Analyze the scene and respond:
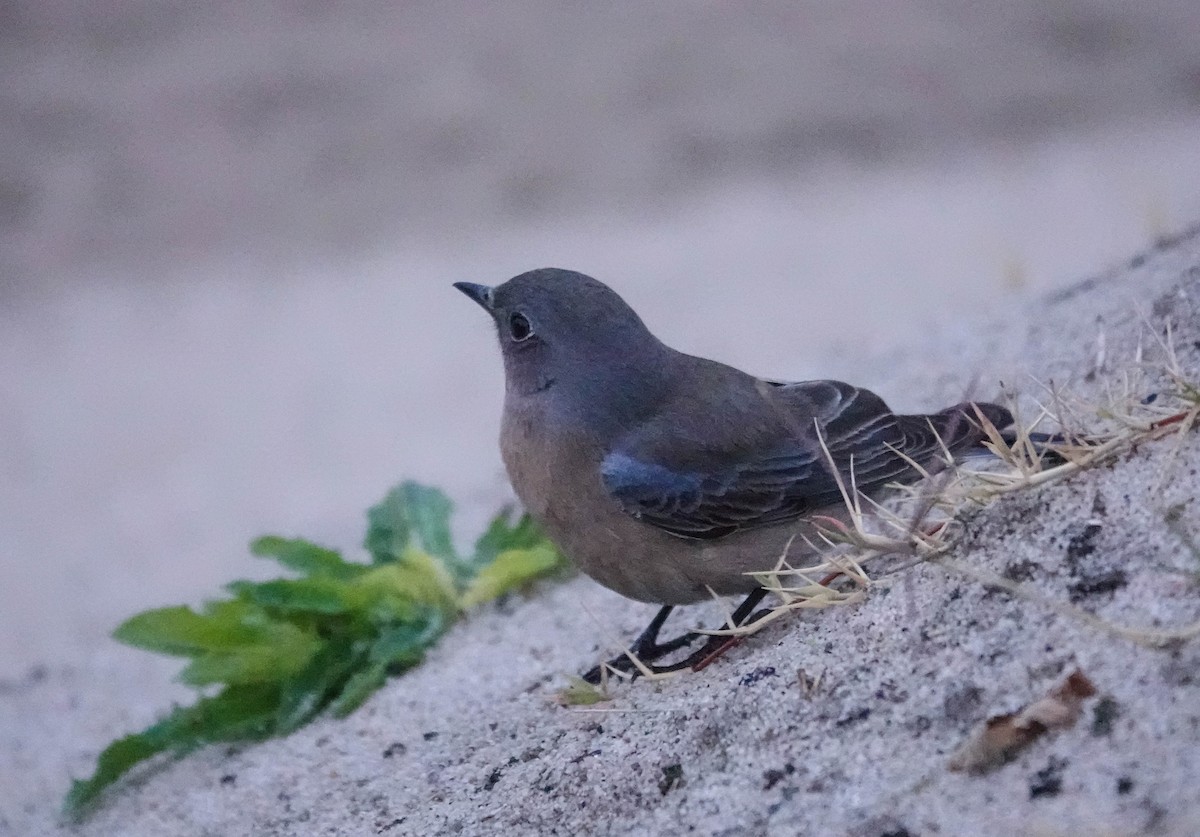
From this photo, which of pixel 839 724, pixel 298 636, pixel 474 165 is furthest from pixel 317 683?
pixel 474 165

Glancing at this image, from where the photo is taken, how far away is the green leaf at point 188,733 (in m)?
3.42

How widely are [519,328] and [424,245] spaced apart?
659 centimetres

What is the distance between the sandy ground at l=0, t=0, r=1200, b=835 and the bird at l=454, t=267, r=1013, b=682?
48 centimetres

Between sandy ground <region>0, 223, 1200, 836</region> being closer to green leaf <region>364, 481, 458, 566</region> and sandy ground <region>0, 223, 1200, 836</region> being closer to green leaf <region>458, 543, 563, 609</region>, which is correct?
green leaf <region>458, 543, 563, 609</region>

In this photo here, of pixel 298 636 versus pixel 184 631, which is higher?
pixel 184 631

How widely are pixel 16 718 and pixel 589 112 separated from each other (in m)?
7.21

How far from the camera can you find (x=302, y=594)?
3.64m

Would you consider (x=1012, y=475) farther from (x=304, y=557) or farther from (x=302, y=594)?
(x=304, y=557)

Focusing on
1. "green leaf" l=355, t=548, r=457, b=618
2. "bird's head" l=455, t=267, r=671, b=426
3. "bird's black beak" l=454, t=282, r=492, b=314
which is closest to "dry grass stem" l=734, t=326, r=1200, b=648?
"bird's head" l=455, t=267, r=671, b=426

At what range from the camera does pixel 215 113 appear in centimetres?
1012

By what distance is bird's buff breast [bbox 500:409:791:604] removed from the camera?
3.05 metres

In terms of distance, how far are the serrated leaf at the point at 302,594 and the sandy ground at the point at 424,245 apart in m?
0.36

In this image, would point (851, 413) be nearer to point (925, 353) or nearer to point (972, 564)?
point (972, 564)

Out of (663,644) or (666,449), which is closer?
(666,449)
